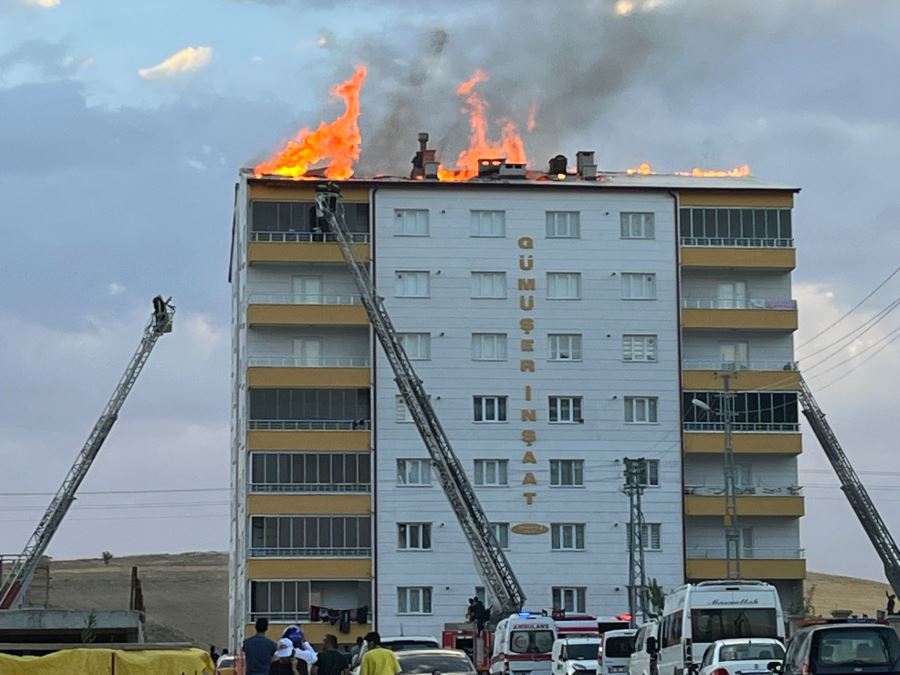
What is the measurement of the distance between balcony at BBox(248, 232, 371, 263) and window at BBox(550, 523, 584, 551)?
15.7m

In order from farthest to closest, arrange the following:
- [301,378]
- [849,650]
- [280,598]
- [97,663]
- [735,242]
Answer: [735,242]
[301,378]
[280,598]
[849,650]
[97,663]

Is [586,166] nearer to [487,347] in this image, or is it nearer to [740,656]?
[487,347]

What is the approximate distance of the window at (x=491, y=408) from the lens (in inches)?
3578

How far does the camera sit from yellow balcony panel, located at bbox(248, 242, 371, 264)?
9000 centimetres

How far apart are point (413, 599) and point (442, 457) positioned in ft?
30.6

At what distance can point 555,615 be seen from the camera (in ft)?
212

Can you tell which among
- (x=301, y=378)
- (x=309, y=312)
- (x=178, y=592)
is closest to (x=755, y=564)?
(x=301, y=378)

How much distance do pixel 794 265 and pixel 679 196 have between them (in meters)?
6.54

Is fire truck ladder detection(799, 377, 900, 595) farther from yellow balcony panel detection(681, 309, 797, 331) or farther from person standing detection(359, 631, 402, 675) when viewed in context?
person standing detection(359, 631, 402, 675)

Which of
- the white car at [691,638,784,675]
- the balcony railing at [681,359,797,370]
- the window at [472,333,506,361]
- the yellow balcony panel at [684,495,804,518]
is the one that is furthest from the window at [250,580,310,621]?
the white car at [691,638,784,675]

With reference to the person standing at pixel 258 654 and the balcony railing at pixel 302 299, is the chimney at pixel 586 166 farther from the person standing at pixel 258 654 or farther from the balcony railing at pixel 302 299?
the person standing at pixel 258 654

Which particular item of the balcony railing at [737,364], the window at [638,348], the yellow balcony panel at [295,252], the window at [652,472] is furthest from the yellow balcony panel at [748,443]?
the yellow balcony panel at [295,252]

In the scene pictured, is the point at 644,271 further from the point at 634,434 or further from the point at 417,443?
the point at 417,443

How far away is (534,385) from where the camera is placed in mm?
91500
